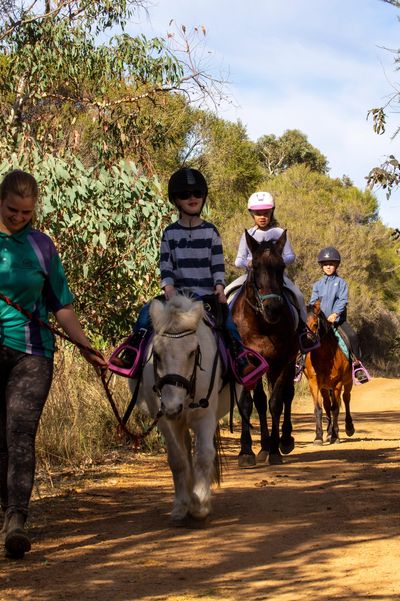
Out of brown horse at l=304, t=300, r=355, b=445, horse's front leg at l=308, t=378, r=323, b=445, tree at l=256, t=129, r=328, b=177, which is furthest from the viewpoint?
tree at l=256, t=129, r=328, b=177

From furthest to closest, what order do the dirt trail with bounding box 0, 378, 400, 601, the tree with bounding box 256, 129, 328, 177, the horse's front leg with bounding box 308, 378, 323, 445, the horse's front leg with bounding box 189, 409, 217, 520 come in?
the tree with bounding box 256, 129, 328, 177, the horse's front leg with bounding box 308, 378, 323, 445, the horse's front leg with bounding box 189, 409, 217, 520, the dirt trail with bounding box 0, 378, 400, 601

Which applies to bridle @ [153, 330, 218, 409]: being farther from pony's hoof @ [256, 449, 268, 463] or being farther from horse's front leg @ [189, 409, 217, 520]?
pony's hoof @ [256, 449, 268, 463]

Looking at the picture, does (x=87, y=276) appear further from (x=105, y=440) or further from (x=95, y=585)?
(x=95, y=585)

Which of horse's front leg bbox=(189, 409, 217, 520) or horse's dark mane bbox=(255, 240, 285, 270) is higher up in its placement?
horse's dark mane bbox=(255, 240, 285, 270)

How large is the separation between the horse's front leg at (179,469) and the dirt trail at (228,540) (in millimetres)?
156

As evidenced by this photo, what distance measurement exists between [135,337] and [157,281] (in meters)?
4.58

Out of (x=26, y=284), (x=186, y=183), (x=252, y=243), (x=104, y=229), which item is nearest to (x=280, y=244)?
(x=252, y=243)

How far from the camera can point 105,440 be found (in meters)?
12.9

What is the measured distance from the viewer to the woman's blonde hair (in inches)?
268

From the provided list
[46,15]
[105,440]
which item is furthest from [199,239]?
[46,15]

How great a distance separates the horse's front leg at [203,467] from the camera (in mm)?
7637

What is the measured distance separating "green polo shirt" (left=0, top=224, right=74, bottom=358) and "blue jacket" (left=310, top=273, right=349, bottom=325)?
918 cm

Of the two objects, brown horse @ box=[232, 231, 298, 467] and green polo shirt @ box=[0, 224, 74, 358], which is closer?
green polo shirt @ box=[0, 224, 74, 358]

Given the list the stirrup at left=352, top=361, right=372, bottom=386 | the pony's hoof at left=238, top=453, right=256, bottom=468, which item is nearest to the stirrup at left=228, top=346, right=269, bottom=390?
Result: the pony's hoof at left=238, top=453, right=256, bottom=468
